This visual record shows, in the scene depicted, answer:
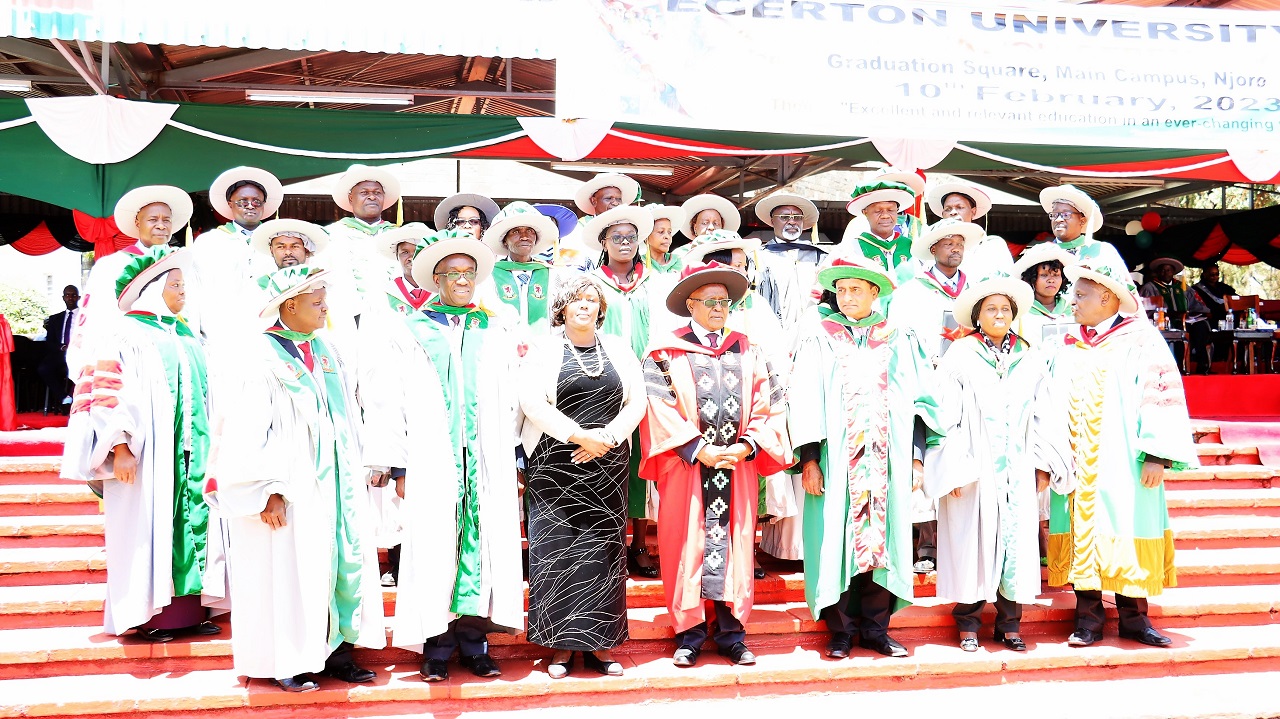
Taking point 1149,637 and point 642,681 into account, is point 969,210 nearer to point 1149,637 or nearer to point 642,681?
point 1149,637

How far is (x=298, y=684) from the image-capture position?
4438 mm

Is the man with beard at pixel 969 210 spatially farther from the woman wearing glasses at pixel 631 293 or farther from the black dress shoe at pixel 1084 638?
the black dress shoe at pixel 1084 638

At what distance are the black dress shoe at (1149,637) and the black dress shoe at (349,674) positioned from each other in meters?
3.97

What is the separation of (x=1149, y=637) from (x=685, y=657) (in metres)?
2.53

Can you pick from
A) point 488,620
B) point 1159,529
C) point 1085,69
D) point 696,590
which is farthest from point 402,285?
point 1085,69

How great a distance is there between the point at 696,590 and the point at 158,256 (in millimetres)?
3140

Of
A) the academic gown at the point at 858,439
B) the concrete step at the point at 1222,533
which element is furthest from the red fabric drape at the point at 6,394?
the concrete step at the point at 1222,533

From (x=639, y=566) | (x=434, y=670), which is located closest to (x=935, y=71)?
(x=639, y=566)

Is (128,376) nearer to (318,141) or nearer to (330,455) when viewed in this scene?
(330,455)

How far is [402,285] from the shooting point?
4.80m

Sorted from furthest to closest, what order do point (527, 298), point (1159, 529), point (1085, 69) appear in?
point (1085, 69) → point (527, 298) → point (1159, 529)

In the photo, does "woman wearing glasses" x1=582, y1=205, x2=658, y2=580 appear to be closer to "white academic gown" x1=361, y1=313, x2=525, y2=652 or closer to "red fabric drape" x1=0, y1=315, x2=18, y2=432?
"white academic gown" x1=361, y1=313, x2=525, y2=652

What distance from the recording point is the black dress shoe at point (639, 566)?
577cm

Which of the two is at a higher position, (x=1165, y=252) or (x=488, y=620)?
(x=1165, y=252)
